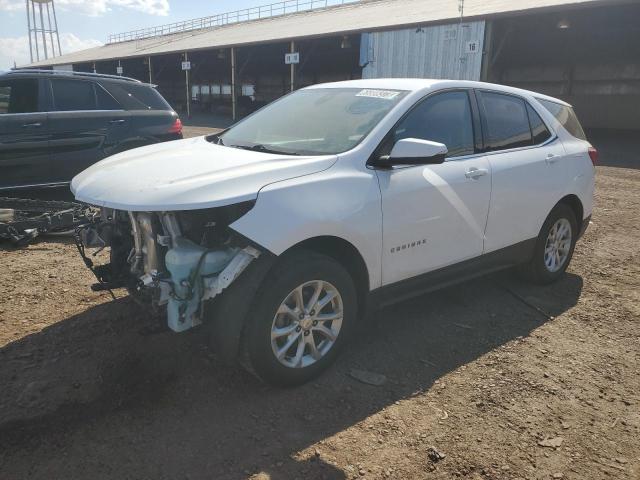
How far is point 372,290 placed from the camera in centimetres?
335

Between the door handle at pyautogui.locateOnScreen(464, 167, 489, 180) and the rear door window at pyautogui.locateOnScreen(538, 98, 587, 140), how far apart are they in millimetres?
1415

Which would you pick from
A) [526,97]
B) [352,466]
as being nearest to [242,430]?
[352,466]

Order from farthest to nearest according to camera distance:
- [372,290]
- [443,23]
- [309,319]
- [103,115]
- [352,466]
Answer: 1. [443,23]
2. [103,115]
3. [372,290]
4. [309,319]
5. [352,466]

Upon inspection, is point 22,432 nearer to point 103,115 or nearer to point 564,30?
point 103,115

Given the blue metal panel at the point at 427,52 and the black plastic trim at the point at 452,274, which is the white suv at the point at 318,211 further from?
the blue metal panel at the point at 427,52

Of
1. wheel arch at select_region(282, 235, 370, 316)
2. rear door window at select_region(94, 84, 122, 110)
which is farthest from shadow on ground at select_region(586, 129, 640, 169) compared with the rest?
wheel arch at select_region(282, 235, 370, 316)

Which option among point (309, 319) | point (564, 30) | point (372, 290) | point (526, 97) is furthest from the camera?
point (564, 30)

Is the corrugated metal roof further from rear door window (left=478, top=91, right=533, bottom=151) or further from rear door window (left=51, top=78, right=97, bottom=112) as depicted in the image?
rear door window (left=51, top=78, right=97, bottom=112)

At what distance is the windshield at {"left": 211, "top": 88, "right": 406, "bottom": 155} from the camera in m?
3.42

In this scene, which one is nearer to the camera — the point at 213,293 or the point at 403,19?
the point at 213,293

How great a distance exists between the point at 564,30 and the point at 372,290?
951 inches

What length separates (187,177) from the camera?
9.39ft

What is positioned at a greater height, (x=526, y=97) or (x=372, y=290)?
(x=526, y=97)

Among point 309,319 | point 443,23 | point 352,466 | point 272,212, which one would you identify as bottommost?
point 352,466
